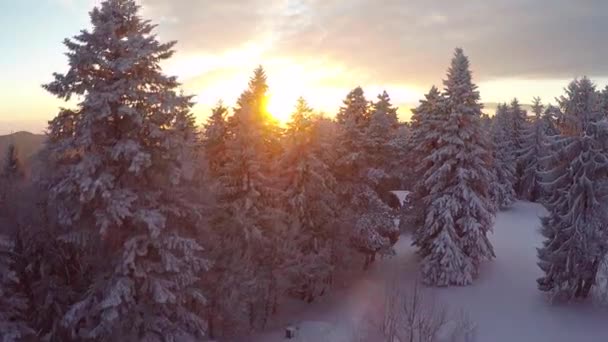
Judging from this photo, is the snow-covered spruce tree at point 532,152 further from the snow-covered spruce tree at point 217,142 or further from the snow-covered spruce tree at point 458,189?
the snow-covered spruce tree at point 217,142

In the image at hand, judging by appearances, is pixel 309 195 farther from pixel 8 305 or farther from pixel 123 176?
pixel 8 305

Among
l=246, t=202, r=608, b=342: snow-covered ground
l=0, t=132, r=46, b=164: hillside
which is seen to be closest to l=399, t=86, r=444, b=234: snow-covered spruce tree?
l=246, t=202, r=608, b=342: snow-covered ground

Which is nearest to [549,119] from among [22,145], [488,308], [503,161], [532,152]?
[532,152]

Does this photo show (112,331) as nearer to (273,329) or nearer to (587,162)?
(273,329)

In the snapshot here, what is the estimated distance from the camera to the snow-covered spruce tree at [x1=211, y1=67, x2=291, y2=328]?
24.0 meters

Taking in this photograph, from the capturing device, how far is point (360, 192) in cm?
3209

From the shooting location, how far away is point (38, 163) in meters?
17.1

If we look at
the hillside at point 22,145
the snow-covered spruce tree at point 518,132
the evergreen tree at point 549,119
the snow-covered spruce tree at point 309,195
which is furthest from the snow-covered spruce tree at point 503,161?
the hillside at point 22,145

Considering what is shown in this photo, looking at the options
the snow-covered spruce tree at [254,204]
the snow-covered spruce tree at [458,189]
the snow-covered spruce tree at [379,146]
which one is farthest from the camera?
the snow-covered spruce tree at [379,146]

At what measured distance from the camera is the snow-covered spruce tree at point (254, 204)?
24016mm

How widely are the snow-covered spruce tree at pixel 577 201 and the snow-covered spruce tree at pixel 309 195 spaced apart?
12.2 m

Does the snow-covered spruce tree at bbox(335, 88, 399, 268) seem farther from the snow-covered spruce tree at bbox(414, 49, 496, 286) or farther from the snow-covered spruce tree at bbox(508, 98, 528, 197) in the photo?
the snow-covered spruce tree at bbox(508, 98, 528, 197)

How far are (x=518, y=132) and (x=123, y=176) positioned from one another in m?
60.4

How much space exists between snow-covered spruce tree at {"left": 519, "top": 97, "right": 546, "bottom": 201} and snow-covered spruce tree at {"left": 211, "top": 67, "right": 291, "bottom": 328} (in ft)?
146
